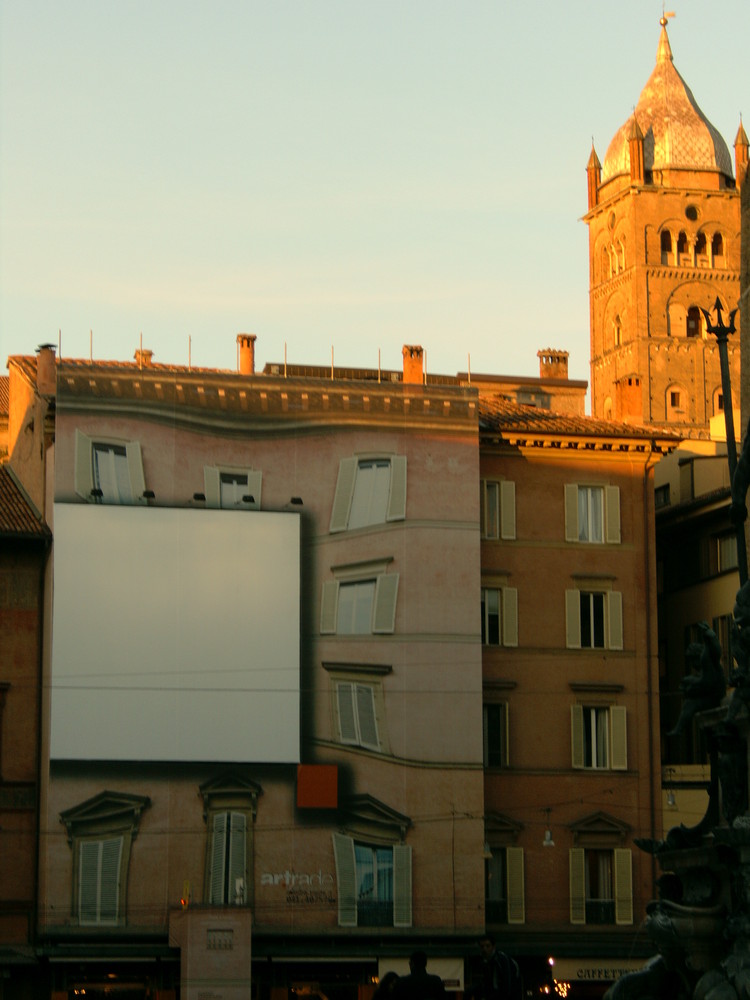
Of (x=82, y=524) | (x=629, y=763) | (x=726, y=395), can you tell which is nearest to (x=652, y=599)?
(x=629, y=763)

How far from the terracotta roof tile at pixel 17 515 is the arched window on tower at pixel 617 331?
6904cm

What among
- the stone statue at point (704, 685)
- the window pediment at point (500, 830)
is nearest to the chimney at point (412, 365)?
the window pediment at point (500, 830)

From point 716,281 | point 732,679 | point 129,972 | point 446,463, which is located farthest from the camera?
point 716,281

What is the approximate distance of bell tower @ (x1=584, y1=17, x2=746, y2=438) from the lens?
11506 cm

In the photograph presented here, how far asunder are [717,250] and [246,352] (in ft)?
217

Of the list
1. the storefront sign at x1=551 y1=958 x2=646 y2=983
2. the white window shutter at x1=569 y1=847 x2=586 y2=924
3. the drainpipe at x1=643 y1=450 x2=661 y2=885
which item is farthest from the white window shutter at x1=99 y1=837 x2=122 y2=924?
the drainpipe at x1=643 y1=450 x2=661 y2=885

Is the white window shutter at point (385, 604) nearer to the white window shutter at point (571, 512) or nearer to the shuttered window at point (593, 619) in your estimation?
the shuttered window at point (593, 619)

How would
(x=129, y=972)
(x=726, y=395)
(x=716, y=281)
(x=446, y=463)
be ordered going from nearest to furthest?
(x=726, y=395) → (x=129, y=972) → (x=446, y=463) → (x=716, y=281)

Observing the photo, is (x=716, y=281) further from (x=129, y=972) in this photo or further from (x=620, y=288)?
(x=129, y=972)

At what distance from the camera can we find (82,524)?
163 ft

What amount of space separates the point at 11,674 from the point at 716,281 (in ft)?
251

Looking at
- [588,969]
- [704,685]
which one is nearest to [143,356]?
[588,969]

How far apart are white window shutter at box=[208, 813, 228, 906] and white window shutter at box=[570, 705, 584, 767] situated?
884cm

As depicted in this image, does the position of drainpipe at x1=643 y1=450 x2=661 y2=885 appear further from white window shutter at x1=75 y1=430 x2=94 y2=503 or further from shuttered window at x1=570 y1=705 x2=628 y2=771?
white window shutter at x1=75 y1=430 x2=94 y2=503
